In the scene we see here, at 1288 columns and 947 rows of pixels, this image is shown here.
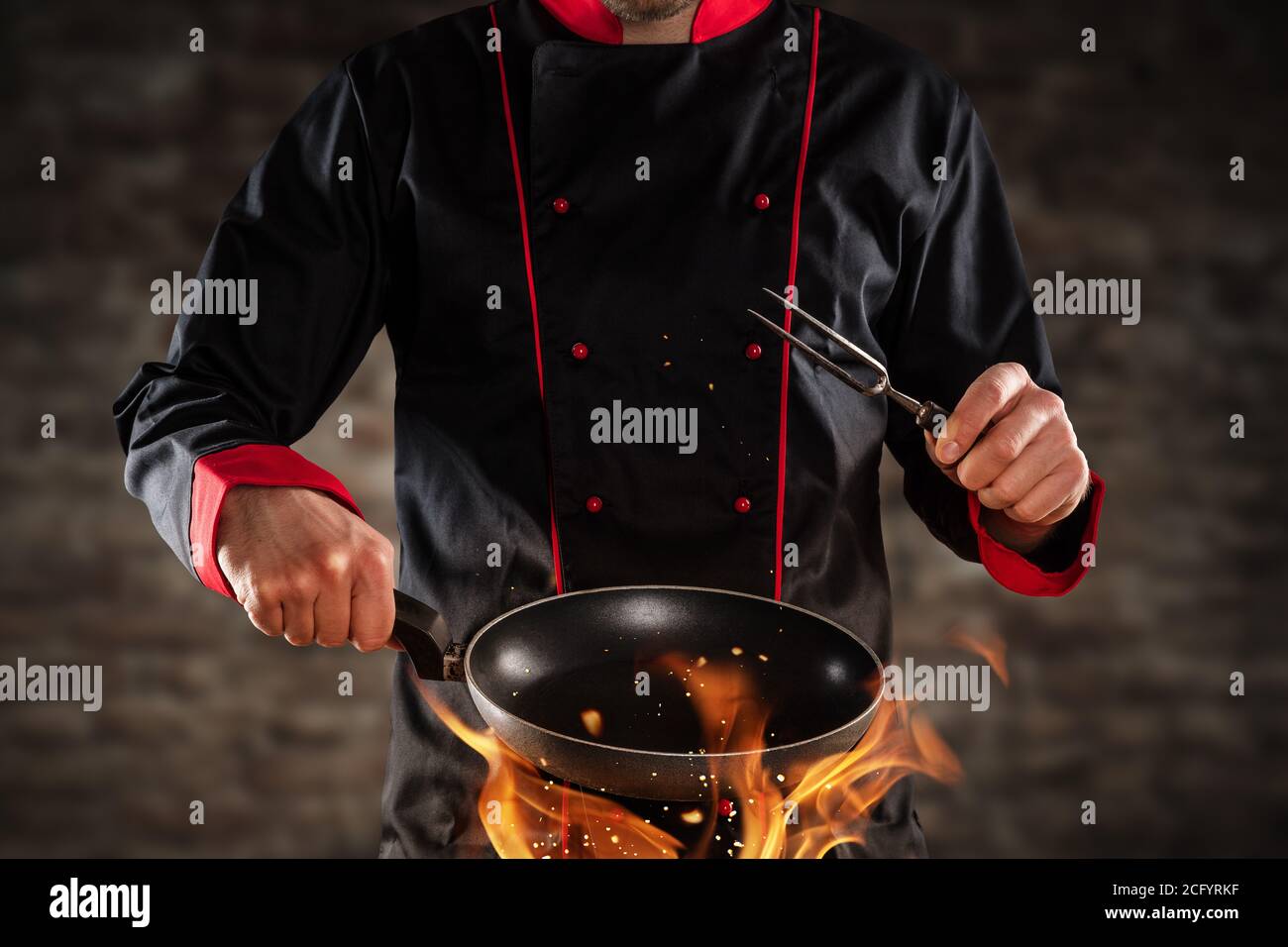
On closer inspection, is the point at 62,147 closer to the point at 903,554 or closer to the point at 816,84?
the point at 816,84

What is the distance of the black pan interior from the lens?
0.73m

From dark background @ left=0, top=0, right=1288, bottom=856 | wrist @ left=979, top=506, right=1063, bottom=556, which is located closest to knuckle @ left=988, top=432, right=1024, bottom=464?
wrist @ left=979, top=506, right=1063, bottom=556

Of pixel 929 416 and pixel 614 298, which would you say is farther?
pixel 614 298

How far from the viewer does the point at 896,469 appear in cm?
147

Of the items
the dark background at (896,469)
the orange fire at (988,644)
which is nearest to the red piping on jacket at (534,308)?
the dark background at (896,469)

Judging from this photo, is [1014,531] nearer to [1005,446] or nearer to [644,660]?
[1005,446]

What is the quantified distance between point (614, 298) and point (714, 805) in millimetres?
364

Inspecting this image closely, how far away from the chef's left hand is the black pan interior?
13 centimetres

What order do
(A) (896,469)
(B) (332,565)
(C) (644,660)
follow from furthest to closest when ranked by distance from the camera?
(A) (896,469)
(C) (644,660)
(B) (332,565)

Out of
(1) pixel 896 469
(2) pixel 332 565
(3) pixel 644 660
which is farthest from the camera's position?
(1) pixel 896 469

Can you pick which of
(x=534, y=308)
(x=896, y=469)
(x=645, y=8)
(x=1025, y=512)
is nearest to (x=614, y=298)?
(x=534, y=308)

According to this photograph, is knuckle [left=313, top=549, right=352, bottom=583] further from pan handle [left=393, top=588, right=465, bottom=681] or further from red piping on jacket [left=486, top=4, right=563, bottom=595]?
red piping on jacket [left=486, top=4, right=563, bottom=595]

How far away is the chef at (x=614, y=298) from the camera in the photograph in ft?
2.66

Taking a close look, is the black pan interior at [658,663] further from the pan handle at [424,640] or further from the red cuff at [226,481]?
the red cuff at [226,481]
